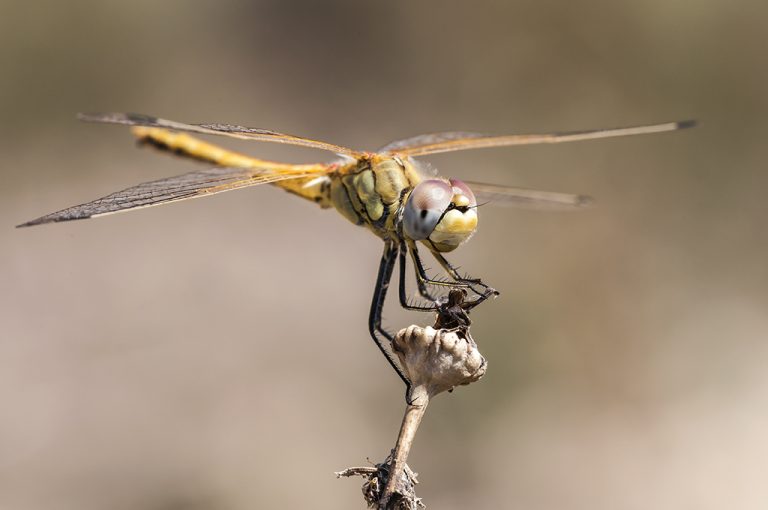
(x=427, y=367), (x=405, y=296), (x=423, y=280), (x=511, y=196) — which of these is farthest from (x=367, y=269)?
(x=427, y=367)

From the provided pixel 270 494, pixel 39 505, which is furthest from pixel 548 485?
pixel 39 505

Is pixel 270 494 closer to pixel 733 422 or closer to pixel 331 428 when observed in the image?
pixel 331 428

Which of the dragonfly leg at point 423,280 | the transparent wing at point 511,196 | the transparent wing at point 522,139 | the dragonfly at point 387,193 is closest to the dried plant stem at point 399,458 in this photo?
the dragonfly at point 387,193

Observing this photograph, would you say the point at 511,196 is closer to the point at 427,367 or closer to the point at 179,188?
the point at 179,188

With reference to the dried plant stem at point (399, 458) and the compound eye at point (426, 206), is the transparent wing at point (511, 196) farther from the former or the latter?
the dried plant stem at point (399, 458)

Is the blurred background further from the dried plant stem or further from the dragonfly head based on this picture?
the dried plant stem

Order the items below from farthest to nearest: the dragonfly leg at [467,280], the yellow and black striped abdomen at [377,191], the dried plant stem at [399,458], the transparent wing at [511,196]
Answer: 1. the transparent wing at [511,196]
2. the yellow and black striped abdomen at [377,191]
3. the dragonfly leg at [467,280]
4. the dried plant stem at [399,458]
